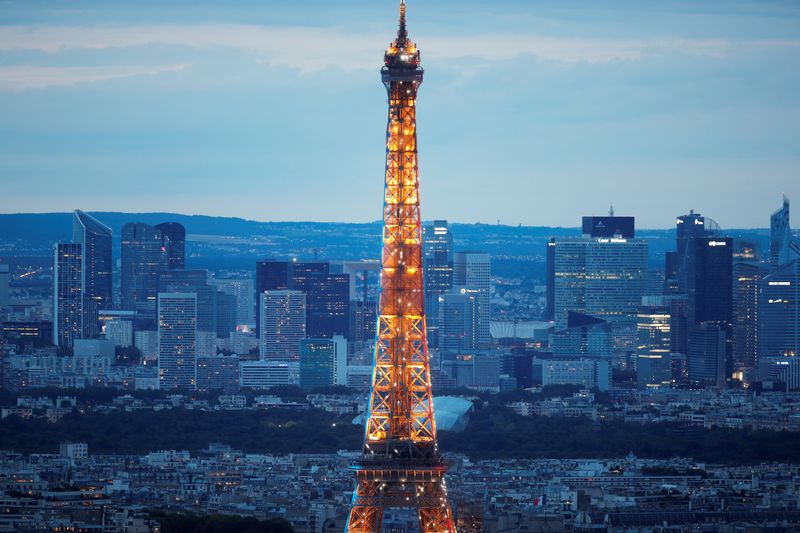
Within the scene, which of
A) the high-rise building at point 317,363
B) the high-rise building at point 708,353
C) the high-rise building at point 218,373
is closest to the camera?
the high-rise building at point 317,363

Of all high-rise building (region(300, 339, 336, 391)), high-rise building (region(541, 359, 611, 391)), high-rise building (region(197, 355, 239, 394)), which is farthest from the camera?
high-rise building (region(541, 359, 611, 391))

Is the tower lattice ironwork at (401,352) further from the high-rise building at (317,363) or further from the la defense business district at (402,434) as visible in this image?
the high-rise building at (317,363)

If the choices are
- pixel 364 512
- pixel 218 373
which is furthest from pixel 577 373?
pixel 364 512

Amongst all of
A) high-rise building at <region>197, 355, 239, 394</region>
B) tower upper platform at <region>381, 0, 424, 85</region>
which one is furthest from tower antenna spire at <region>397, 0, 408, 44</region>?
high-rise building at <region>197, 355, 239, 394</region>

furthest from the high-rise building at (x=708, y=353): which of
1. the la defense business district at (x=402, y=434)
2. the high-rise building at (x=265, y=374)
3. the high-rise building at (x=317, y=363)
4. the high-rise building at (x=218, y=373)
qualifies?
the high-rise building at (x=218, y=373)

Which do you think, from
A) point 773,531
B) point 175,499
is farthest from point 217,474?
point 773,531

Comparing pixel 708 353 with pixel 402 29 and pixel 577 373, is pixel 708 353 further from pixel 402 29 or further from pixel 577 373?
pixel 402 29

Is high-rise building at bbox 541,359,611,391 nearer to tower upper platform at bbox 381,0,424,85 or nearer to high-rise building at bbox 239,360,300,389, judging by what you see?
high-rise building at bbox 239,360,300,389

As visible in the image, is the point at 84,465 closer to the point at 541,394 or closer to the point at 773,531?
the point at 773,531

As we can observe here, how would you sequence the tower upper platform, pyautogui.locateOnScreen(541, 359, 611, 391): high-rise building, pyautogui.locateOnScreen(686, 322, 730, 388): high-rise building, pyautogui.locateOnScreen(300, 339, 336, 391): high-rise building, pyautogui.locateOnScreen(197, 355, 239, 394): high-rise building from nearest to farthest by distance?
the tower upper platform
pyautogui.locateOnScreen(300, 339, 336, 391): high-rise building
pyautogui.locateOnScreen(197, 355, 239, 394): high-rise building
pyautogui.locateOnScreen(541, 359, 611, 391): high-rise building
pyautogui.locateOnScreen(686, 322, 730, 388): high-rise building
